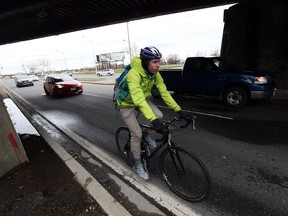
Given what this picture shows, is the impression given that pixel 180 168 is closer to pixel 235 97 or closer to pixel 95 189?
pixel 95 189

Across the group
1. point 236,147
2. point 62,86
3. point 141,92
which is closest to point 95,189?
point 141,92

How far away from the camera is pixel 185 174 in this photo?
3.08 m

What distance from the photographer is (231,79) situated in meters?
7.84

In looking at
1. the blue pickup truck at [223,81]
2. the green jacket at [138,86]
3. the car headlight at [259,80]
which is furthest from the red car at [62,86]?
the green jacket at [138,86]

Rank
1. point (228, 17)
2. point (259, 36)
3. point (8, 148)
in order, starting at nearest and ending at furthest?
point (8, 148)
point (259, 36)
point (228, 17)

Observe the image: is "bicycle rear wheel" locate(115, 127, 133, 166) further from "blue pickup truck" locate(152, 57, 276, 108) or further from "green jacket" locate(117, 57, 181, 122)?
"blue pickup truck" locate(152, 57, 276, 108)

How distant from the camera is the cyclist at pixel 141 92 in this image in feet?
8.85

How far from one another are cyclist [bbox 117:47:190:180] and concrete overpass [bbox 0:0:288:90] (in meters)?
7.37

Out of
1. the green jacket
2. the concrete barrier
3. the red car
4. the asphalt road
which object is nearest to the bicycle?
the asphalt road

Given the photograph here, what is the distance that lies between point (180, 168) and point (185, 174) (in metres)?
0.13

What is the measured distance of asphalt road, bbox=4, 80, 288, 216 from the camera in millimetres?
2771

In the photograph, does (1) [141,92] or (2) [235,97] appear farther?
(2) [235,97]

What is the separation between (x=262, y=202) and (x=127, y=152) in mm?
2406

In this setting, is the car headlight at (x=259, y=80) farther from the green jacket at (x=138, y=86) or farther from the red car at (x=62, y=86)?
the red car at (x=62, y=86)
